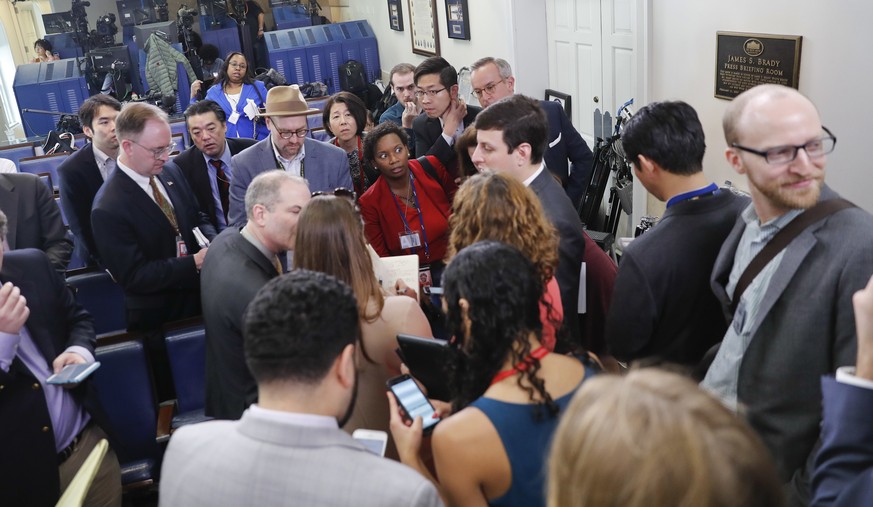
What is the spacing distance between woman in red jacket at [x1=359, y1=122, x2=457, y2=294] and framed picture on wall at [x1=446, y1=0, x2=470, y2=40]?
13.9 feet

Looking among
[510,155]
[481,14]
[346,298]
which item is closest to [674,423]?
[346,298]

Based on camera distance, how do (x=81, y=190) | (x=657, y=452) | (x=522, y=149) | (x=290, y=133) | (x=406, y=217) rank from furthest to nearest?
(x=81, y=190)
(x=290, y=133)
(x=406, y=217)
(x=522, y=149)
(x=657, y=452)

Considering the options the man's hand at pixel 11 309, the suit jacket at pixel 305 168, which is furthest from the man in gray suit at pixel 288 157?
the man's hand at pixel 11 309

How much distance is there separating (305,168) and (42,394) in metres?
2.01

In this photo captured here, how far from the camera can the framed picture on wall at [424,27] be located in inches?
338

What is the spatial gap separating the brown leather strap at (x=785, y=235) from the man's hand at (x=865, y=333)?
1.79 ft

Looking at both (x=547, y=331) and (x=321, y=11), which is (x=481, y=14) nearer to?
(x=547, y=331)

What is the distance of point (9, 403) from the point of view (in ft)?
7.47

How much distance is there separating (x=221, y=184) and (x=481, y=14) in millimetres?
3833

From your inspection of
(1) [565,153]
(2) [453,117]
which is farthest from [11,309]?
(1) [565,153]

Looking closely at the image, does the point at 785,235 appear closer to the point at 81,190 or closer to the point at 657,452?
the point at 657,452

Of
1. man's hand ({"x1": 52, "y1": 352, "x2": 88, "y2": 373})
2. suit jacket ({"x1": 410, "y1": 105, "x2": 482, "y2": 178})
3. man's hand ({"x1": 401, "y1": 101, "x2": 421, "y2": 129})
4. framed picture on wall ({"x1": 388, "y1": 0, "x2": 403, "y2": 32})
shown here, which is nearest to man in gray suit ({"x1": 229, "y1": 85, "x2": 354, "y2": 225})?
suit jacket ({"x1": 410, "y1": 105, "x2": 482, "y2": 178})

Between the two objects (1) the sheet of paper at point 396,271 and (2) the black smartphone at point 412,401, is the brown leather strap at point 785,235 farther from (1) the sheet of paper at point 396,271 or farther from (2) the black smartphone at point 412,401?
(1) the sheet of paper at point 396,271

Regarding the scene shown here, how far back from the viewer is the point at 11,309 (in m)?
2.25
